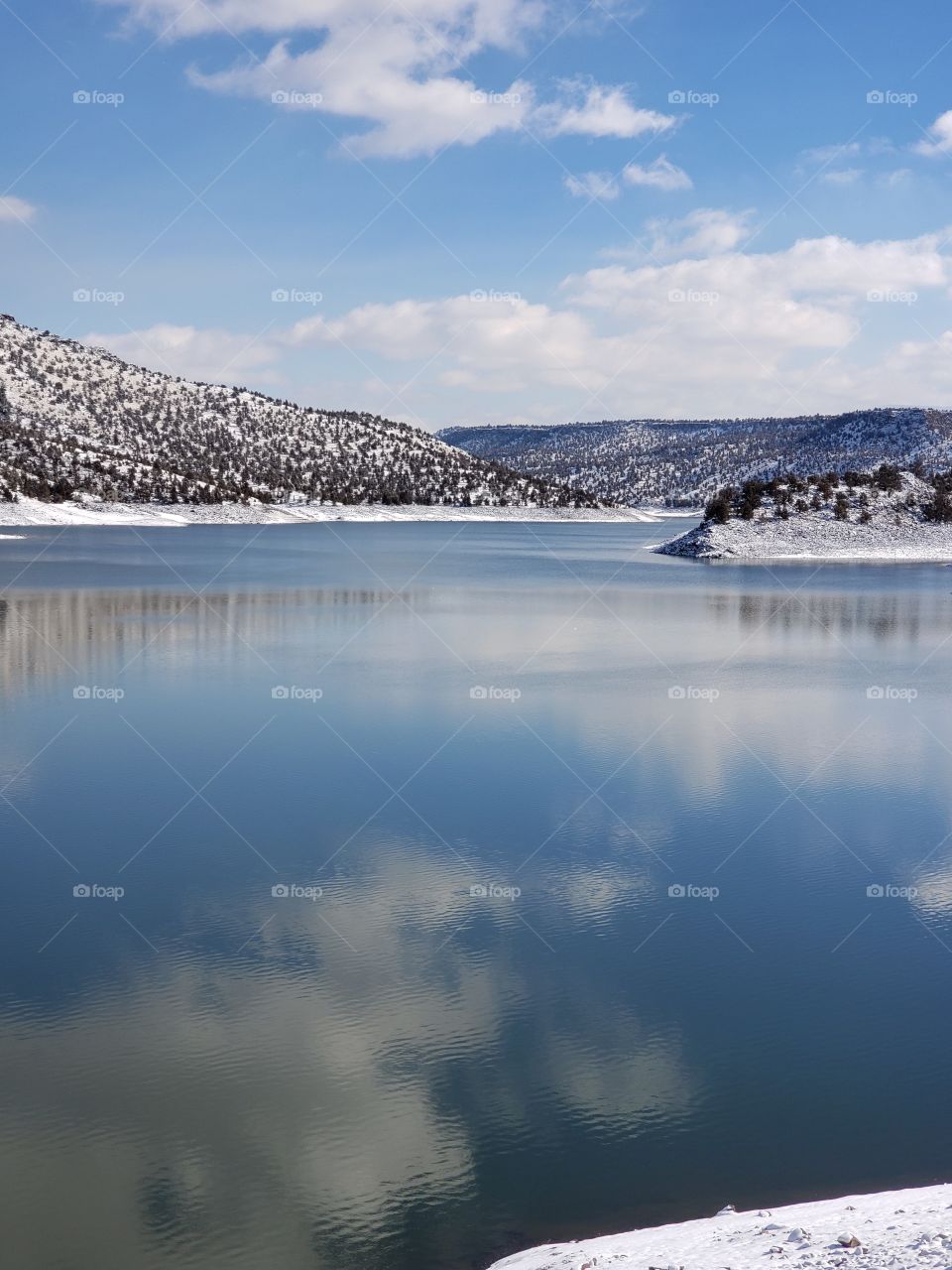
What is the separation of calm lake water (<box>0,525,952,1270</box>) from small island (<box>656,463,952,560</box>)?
41.6 meters

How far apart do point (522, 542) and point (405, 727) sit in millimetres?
70229

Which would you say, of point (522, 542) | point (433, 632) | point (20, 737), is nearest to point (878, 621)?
point (433, 632)

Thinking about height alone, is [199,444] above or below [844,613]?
above

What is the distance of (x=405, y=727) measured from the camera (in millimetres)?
18562

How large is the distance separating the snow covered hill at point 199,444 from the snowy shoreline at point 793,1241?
113657 mm

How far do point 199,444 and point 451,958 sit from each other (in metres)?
157

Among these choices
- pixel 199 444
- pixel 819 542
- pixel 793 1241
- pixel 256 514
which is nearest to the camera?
pixel 793 1241

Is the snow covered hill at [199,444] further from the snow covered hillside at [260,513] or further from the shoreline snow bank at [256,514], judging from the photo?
the shoreline snow bank at [256,514]

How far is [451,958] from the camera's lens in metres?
9.60

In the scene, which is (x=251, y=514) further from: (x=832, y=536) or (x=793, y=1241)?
(x=793, y=1241)

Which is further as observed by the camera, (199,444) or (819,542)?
(199,444)

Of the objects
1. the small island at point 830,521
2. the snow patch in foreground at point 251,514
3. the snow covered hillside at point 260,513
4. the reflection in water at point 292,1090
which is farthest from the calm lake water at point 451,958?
the snow covered hillside at point 260,513

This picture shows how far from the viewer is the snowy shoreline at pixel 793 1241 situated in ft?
17.7

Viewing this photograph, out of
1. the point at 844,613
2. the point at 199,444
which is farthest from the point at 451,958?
the point at 199,444
